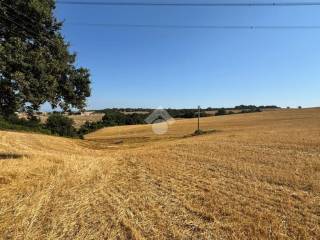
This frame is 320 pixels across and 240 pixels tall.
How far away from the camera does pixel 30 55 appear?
13.5m

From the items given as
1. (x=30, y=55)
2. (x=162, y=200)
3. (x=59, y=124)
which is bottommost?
(x=59, y=124)

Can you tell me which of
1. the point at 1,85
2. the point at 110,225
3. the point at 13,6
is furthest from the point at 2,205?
the point at 13,6

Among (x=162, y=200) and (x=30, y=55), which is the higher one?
(x=30, y=55)

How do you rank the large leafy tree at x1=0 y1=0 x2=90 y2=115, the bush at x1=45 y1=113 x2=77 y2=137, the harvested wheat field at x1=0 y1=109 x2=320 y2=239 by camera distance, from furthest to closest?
the bush at x1=45 y1=113 x2=77 y2=137
the large leafy tree at x1=0 y1=0 x2=90 y2=115
the harvested wheat field at x1=0 y1=109 x2=320 y2=239

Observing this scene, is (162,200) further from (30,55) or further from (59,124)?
(59,124)

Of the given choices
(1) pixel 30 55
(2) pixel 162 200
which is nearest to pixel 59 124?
(1) pixel 30 55

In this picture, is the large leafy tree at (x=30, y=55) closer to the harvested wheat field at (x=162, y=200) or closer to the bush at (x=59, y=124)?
the harvested wheat field at (x=162, y=200)

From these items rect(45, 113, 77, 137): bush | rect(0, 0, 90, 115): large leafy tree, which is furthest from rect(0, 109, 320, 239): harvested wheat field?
rect(45, 113, 77, 137): bush

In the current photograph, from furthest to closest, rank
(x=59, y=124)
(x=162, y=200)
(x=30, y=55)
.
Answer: (x=59, y=124) → (x=30, y=55) → (x=162, y=200)

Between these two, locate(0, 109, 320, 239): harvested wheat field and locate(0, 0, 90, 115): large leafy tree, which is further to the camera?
locate(0, 0, 90, 115): large leafy tree

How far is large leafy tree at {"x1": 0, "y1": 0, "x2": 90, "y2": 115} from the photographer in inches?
508

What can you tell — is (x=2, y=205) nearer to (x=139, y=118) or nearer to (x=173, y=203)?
(x=173, y=203)

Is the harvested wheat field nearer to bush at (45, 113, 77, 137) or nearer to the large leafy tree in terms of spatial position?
the large leafy tree

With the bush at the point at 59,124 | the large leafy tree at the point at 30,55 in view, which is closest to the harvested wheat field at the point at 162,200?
the large leafy tree at the point at 30,55
